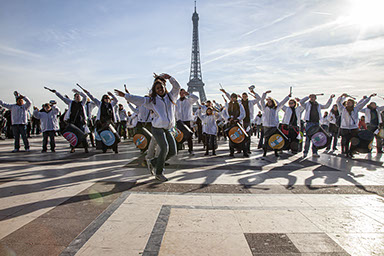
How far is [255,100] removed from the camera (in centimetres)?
978

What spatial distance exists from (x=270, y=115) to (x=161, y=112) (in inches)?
201

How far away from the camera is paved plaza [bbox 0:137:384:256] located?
2.46 meters

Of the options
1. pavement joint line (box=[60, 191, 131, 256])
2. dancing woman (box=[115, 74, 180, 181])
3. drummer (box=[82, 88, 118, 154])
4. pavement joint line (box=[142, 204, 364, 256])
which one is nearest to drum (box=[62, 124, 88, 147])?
drummer (box=[82, 88, 118, 154])

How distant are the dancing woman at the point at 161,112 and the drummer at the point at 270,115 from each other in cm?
473

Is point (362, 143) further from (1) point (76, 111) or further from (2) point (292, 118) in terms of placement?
(1) point (76, 111)

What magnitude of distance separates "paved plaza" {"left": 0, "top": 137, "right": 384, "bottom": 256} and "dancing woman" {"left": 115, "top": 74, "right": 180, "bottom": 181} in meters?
0.52

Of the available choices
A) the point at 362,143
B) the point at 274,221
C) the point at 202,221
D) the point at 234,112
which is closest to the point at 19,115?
the point at 234,112

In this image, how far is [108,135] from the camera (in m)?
8.70

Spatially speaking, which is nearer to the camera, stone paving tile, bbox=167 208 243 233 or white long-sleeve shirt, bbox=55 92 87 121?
stone paving tile, bbox=167 208 243 233

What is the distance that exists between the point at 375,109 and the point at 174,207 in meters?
10.8

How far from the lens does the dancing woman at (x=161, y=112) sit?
4957 millimetres

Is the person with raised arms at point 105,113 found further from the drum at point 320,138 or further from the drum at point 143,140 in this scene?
the drum at point 320,138

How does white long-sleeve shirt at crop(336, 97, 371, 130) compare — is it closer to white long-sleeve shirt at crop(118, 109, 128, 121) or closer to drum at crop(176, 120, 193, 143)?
drum at crop(176, 120, 193, 143)

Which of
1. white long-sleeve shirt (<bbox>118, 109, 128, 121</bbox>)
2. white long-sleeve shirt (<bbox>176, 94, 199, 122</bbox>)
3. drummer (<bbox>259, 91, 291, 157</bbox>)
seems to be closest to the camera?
white long-sleeve shirt (<bbox>176, 94, 199, 122</bbox>)
